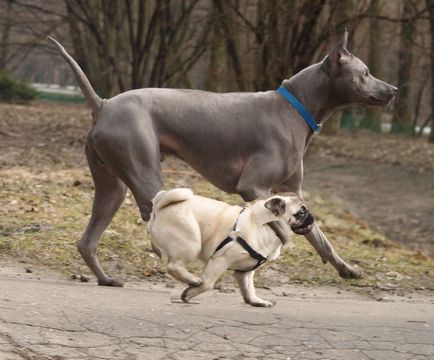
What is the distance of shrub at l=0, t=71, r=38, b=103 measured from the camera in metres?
36.3

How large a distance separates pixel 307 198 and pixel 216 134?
861cm

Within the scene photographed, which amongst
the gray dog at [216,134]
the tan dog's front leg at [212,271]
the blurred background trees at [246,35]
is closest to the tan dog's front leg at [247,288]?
the tan dog's front leg at [212,271]

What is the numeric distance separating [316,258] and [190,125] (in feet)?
8.99

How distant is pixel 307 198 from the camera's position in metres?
15.8

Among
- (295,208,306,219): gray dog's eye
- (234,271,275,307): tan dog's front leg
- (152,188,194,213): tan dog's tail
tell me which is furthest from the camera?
(234,271,275,307): tan dog's front leg

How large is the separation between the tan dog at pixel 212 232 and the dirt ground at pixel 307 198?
7.02 feet

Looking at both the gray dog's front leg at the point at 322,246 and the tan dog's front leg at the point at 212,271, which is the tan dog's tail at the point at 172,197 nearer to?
the tan dog's front leg at the point at 212,271

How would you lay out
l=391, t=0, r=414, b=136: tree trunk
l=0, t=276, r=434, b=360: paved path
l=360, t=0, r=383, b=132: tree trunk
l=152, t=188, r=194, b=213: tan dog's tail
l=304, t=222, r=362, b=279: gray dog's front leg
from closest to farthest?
l=0, t=276, r=434, b=360: paved path, l=152, t=188, r=194, b=213: tan dog's tail, l=304, t=222, r=362, b=279: gray dog's front leg, l=391, t=0, r=414, b=136: tree trunk, l=360, t=0, r=383, b=132: tree trunk

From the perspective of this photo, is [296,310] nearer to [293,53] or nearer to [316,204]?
[316,204]

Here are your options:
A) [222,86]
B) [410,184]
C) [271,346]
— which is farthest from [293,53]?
[271,346]

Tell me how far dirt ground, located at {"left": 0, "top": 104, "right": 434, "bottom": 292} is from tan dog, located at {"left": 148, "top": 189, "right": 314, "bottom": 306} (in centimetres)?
214

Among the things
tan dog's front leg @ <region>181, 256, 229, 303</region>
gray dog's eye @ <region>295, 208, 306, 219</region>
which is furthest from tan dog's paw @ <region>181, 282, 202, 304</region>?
gray dog's eye @ <region>295, 208, 306, 219</region>

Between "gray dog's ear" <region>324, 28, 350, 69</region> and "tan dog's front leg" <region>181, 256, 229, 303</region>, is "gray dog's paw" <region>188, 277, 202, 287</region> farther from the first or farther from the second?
"gray dog's ear" <region>324, 28, 350, 69</region>

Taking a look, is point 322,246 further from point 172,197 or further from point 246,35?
point 246,35
